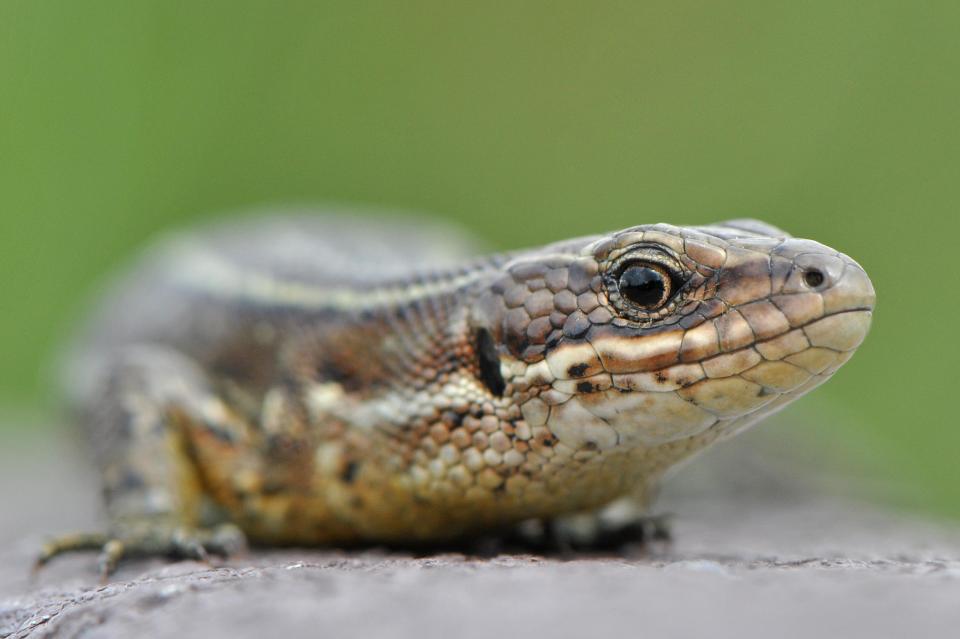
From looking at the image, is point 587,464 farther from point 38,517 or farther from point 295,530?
point 38,517

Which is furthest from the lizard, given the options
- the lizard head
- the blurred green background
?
the blurred green background

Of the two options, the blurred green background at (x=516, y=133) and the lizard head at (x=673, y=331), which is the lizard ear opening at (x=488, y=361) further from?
the blurred green background at (x=516, y=133)

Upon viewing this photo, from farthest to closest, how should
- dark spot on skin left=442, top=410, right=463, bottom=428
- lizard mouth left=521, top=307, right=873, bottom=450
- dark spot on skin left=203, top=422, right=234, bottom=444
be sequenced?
dark spot on skin left=203, top=422, right=234, bottom=444, dark spot on skin left=442, top=410, right=463, bottom=428, lizard mouth left=521, top=307, right=873, bottom=450

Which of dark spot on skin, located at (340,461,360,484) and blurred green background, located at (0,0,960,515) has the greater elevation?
blurred green background, located at (0,0,960,515)

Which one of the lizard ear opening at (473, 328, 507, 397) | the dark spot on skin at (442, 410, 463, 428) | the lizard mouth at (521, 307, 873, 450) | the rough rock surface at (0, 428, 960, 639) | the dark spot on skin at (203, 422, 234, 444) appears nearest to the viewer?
the rough rock surface at (0, 428, 960, 639)

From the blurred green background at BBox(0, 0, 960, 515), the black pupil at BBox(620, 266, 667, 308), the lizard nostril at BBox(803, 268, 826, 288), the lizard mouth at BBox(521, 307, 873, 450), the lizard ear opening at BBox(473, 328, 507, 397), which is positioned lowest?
the lizard mouth at BBox(521, 307, 873, 450)

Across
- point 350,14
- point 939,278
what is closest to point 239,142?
point 350,14

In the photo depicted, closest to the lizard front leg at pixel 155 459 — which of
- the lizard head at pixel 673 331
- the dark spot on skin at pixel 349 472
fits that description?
the dark spot on skin at pixel 349 472

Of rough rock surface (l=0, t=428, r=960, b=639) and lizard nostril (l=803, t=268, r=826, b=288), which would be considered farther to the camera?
lizard nostril (l=803, t=268, r=826, b=288)

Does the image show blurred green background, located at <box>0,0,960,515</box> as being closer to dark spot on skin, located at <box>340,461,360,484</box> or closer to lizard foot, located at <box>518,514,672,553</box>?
lizard foot, located at <box>518,514,672,553</box>
